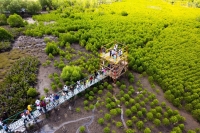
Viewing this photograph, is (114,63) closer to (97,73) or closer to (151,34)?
(97,73)

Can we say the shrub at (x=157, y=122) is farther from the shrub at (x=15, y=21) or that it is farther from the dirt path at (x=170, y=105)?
the shrub at (x=15, y=21)

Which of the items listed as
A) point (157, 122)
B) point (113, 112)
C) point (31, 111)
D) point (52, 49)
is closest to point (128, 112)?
point (113, 112)

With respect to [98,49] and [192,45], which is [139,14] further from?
[98,49]

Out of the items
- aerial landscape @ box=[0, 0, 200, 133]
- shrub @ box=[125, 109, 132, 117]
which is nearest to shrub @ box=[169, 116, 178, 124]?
aerial landscape @ box=[0, 0, 200, 133]

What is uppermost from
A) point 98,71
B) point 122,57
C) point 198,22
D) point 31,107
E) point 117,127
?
point 198,22

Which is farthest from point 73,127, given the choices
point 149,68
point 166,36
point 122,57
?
point 166,36

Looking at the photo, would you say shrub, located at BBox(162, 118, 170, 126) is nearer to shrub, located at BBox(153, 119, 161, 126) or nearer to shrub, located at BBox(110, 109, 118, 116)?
shrub, located at BBox(153, 119, 161, 126)

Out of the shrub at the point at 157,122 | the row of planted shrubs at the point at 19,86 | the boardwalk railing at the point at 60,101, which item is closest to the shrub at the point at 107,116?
the boardwalk railing at the point at 60,101
